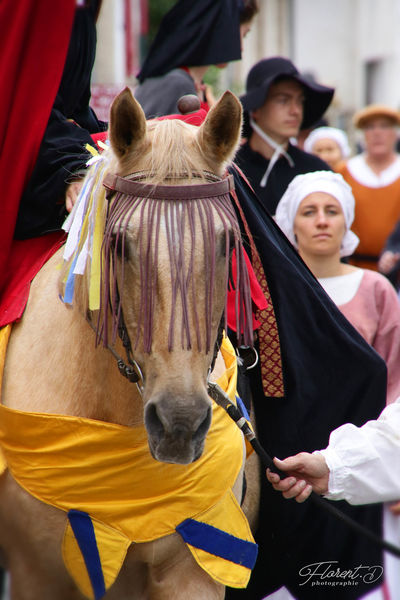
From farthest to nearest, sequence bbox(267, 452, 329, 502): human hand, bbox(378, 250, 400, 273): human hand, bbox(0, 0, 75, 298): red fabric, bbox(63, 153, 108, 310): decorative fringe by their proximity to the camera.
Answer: bbox(378, 250, 400, 273): human hand, bbox(0, 0, 75, 298): red fabric, bbox(267, 452, 329, 502): human hand, bbox(63, 153, 108, 310): decorative fringe

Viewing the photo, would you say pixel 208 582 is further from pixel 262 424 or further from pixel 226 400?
pixel 262 424

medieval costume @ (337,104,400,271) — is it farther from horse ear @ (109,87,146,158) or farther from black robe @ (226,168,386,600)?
horse ear @ (109,87,146,158)

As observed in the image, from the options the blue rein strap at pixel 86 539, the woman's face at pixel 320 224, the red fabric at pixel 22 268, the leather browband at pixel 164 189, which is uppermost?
the leather browband at pixel 164 189

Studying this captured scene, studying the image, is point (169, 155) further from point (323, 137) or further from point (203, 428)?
point (323, 137)

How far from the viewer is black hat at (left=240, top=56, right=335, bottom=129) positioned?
225 inches

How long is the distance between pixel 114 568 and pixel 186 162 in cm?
136

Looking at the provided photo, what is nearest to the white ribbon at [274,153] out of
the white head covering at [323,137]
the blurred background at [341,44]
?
the white head covering at [323,137]

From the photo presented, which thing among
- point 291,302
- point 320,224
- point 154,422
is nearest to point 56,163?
point 291,302

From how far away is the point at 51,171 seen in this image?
11.0ft

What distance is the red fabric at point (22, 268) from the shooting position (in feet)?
10.5

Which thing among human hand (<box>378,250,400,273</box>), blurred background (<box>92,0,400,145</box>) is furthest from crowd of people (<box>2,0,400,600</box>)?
blurred background (<box>92,0,400,145</box>)

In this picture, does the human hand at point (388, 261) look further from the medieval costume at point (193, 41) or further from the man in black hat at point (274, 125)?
the medieval costume at point (193, 41)

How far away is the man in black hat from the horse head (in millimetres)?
2844

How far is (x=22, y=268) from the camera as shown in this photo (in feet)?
11.0
